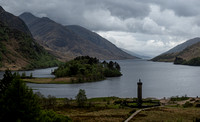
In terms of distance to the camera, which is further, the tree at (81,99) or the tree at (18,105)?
the tree at (81,99)

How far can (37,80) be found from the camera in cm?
17975

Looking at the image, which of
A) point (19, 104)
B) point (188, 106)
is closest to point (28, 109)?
point (19, 104)

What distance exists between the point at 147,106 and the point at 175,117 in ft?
63.3

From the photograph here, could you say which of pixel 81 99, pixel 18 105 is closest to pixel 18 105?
pixel 18 105

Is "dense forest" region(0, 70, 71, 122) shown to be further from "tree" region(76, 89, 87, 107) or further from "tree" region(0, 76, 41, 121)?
"tree" region(76, 89, 87, 107)

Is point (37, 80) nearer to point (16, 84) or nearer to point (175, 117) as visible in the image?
point (175, 117)

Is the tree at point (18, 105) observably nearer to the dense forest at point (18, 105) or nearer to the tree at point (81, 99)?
the dense forest at point (18, 105)

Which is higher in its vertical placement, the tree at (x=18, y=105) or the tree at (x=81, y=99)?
the tree at (x=18, y=105)

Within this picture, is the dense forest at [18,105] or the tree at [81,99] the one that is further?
the tree at [81,99]

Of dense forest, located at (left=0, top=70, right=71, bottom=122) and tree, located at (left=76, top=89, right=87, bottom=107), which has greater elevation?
dense forest, located at (left=0, top=70, right=71, bottom=122)

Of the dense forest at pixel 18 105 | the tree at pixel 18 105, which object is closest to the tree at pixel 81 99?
the dense forest at pixel 18 105

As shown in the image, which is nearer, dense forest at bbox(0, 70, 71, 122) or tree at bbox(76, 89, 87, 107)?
dense forest at bbox(0, 70, 71, 122)


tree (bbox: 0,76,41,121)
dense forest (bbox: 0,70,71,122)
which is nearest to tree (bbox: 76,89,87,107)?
dense forest (bbox: 0,70,71,122)

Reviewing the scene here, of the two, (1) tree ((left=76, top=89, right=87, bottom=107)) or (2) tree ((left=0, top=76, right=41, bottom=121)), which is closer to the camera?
(2) tree ((left=0, top=76, right=41, bottom=121))
